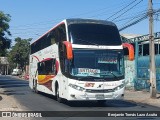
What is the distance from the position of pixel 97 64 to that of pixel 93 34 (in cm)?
151

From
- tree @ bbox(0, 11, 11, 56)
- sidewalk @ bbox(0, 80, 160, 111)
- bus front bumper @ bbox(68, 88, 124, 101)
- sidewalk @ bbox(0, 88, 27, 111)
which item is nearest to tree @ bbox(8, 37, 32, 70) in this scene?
tree @ bbox(0, 11, 11, 56)

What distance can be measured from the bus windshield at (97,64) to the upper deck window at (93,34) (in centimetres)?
46

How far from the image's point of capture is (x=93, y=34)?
20.3 meters

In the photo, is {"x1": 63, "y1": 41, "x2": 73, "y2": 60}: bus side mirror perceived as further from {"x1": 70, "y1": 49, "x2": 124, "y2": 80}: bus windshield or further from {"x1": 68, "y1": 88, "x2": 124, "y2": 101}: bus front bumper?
{"x1": 68, "y1": 88, "x2": 124, "y2": 101}: bus front bumper

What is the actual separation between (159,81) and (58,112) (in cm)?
1637

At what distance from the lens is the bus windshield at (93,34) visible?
2000 cm

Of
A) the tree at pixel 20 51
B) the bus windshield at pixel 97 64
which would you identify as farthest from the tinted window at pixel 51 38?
the tree at pixel 20 51

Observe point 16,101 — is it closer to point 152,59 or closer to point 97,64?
point 97,64

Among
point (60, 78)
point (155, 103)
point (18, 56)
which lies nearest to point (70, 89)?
point (60, 78)

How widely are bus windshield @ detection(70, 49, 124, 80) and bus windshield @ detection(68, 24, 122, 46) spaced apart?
18.1 inches

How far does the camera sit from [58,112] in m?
17.8

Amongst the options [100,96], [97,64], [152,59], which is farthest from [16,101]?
[152,59]

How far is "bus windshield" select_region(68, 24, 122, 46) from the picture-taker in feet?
65.6

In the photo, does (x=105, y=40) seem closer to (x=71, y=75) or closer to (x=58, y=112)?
(x=71, y=75)
